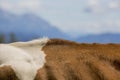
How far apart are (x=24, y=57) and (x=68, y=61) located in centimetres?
81

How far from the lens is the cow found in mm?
10023

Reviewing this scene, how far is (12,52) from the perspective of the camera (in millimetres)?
10273

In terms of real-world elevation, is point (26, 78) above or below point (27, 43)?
below

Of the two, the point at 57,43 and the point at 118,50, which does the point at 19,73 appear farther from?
the point at 118,50

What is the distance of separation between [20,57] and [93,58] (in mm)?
1369

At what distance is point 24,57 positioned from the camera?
1020 cm

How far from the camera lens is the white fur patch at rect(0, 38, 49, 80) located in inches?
392

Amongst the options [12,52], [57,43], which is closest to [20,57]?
[12,52]

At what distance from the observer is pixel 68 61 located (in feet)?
33.9

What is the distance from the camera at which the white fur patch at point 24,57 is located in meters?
9.96

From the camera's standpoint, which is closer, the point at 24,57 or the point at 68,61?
the point at 24,57

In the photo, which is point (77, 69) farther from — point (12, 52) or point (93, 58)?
point (12, 52)

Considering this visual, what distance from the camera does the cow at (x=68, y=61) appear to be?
10.0 m

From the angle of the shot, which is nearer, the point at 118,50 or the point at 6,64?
the point at 6,64
